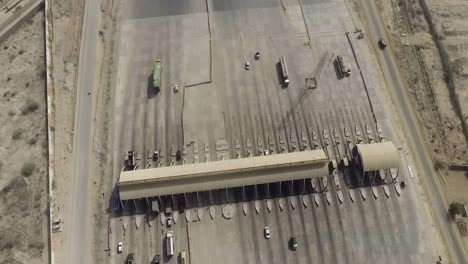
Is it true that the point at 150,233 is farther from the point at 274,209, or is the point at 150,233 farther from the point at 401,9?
the point at 401,9

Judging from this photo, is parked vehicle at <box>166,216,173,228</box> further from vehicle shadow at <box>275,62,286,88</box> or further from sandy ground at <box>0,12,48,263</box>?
vehicle shadow at <box>275,62,286,88</box>

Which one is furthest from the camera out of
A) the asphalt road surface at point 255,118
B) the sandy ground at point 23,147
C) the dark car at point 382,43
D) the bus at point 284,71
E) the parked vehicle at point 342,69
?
→ the dark car at point 382,43

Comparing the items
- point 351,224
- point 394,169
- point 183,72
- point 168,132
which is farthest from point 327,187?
point 183,72

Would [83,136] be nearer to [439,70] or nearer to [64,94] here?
[64,94]

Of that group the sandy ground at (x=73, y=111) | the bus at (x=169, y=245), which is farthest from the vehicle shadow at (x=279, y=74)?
the bus at (x=169, y=245)

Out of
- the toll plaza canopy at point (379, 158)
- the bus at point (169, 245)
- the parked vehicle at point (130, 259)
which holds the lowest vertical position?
the parked vehicle at point (130, 259)

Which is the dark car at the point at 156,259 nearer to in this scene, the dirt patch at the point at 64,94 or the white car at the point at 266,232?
the dirt patch at the point at 64,94

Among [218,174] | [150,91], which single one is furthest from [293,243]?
[150,91]
